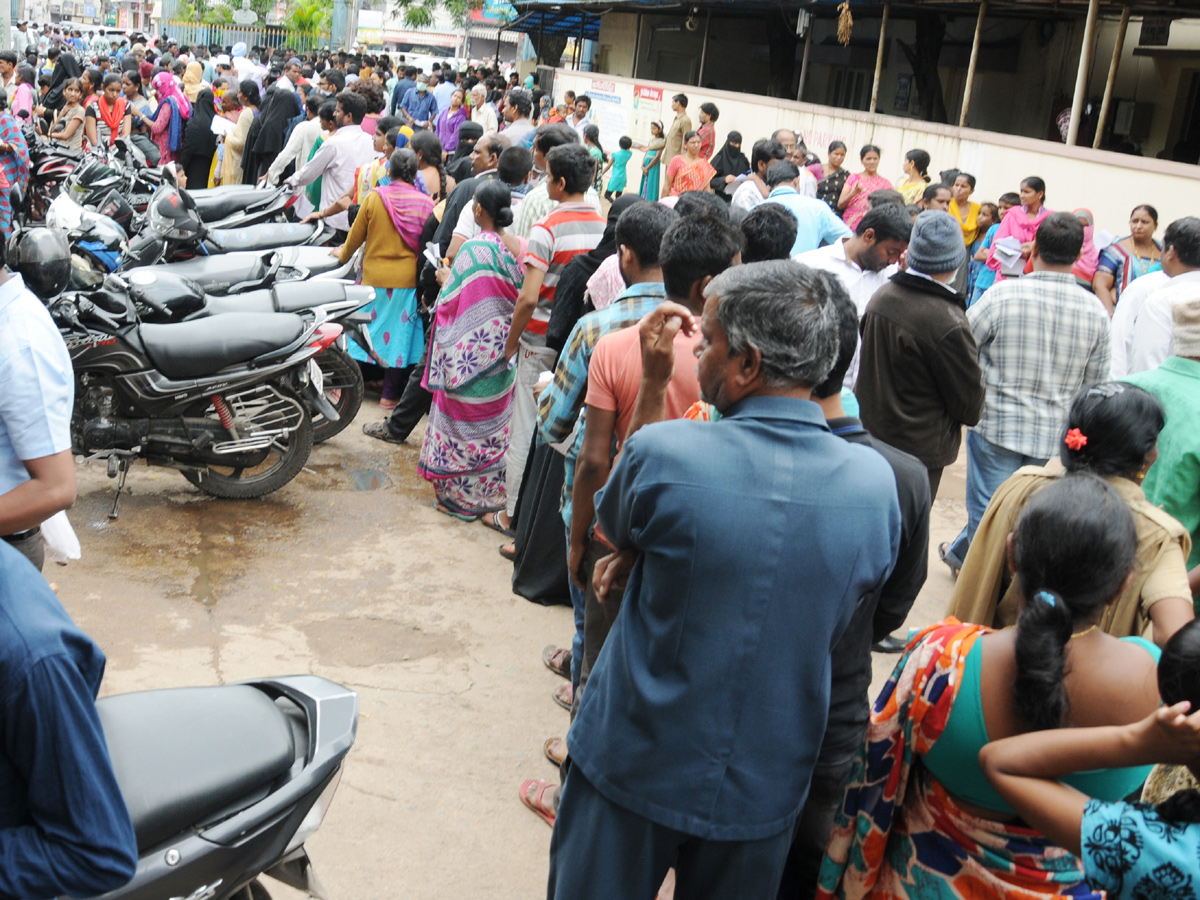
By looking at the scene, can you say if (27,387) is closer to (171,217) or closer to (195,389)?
(195,389)

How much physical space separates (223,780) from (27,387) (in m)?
1.09

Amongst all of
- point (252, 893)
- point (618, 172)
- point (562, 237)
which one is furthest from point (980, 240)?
point (252, 893)

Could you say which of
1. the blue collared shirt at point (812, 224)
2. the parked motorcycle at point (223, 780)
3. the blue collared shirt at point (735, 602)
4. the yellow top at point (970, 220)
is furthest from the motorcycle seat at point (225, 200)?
the blue collared shirt at point (735, 602)

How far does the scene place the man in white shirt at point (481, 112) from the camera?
53.8 ft

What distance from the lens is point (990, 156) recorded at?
494 inches

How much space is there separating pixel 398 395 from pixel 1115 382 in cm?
538

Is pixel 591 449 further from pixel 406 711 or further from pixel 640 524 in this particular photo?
pixel 406 711

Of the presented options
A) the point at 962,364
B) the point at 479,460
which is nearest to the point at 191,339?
the point at 479,460

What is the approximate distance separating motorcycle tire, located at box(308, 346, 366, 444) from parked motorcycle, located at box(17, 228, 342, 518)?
64 cm

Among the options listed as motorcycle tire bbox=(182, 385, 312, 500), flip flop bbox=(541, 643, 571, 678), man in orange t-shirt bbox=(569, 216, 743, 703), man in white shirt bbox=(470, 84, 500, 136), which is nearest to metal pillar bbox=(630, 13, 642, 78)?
man in white shirt bbox=(470, 84, 500, 136)

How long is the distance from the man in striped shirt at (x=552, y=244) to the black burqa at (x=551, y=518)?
149 millimetres

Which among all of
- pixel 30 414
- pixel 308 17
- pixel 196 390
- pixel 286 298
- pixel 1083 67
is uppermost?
pixel 308 17

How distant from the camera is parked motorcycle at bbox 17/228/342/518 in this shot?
517 centimetres

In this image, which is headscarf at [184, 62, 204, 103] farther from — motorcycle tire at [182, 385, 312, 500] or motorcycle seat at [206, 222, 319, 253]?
motorcycle tire at [182, 385, 312, 500]
